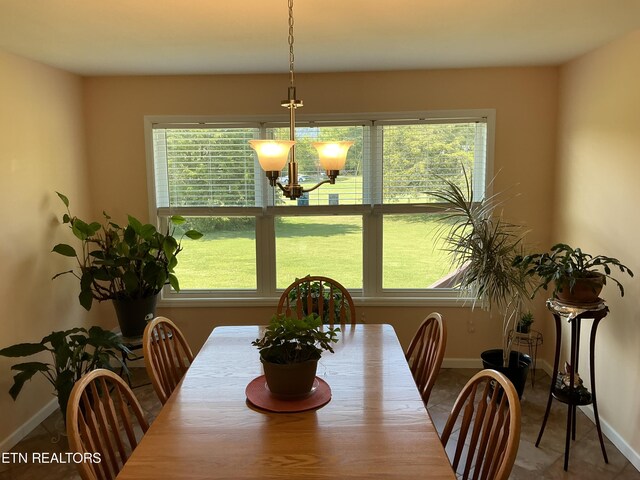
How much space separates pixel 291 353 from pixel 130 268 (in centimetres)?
184

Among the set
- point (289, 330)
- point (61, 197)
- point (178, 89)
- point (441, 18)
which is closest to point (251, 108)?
point (178, 89)

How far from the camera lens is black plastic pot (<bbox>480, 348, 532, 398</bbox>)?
310 centimetres

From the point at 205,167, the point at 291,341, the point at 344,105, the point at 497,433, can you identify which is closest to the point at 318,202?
the point at 344,105

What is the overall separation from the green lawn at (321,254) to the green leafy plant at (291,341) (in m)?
2.07

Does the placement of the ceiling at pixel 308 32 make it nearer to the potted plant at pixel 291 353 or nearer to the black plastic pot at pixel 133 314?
the potted plant at pixel 291 353

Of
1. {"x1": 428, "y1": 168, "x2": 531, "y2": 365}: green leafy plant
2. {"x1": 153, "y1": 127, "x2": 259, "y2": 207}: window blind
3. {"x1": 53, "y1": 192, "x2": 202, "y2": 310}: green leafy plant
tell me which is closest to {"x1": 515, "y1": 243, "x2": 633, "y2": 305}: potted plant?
{"x1": 428, "y1": 168, "x2": 531, "y2": 365}: green leafy plant

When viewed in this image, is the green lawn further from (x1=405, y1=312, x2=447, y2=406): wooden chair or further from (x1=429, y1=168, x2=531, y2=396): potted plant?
(x1=405, y1=312, x2=447, y2=406): wooden chair

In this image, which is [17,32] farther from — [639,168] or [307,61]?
[639,168]

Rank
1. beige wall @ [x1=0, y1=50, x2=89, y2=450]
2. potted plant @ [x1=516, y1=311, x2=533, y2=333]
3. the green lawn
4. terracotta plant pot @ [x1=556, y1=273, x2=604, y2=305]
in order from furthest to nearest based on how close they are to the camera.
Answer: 1. the green lawn
2. potted plant @ [x1=516, y1=311, x2=533, y2=333]
3. beige wall @ [x1=0, y1=50, x2=89, y2=450]
4. terracotta plant pot @ [x1=556, y1=273, x2=604, y2=305]

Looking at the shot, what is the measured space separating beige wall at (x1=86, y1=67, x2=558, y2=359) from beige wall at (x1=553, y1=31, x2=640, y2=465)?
27cm

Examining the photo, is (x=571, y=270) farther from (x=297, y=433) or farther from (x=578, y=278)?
(x=297, y=433)

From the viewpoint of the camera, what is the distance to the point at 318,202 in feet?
12.3

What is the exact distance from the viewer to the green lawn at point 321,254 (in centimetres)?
377

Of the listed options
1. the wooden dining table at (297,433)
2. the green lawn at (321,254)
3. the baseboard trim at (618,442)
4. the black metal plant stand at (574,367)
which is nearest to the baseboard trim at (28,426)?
the green lawn at (321,254)
